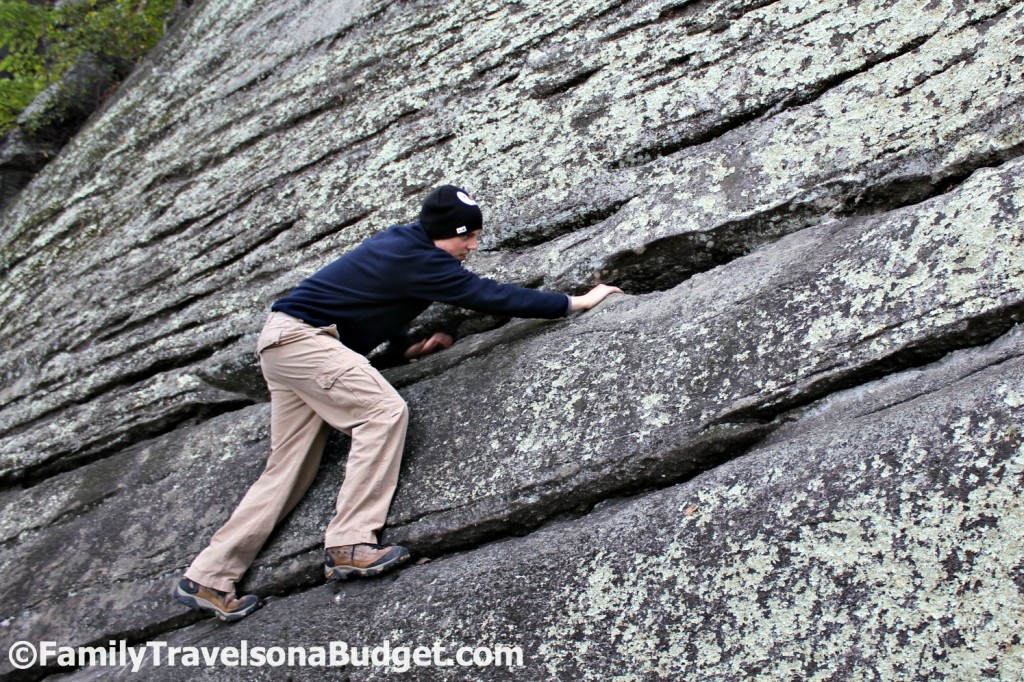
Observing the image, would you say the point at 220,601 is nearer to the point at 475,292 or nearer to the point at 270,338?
the point at 270,338

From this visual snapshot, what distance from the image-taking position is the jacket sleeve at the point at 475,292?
17.9 feet

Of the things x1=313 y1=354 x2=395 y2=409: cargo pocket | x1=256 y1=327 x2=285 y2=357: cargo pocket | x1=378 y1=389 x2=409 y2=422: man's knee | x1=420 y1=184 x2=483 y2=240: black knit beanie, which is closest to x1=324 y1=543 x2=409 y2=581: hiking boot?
→ x1=378 y1=389 x2=409 y2=422: man's knee

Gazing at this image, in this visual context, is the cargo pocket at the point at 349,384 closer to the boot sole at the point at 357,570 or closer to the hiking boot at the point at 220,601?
the boot sole at the point at 357,570

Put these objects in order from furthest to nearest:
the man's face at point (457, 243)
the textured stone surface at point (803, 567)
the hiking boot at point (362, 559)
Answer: the man's face at point (457, 243), the hiking boot at point (362, 559), the textured stone surface at point (803, 567)

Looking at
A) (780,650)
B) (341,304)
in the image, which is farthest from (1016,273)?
(341,304)

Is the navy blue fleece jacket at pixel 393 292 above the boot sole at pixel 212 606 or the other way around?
above

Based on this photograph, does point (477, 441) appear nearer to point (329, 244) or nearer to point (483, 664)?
point (483, 664)

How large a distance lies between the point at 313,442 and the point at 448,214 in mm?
1837

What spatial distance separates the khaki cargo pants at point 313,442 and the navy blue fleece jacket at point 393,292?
0.16 m

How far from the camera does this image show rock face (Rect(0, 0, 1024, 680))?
3.94 meters

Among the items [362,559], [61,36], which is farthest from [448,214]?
[61,36]

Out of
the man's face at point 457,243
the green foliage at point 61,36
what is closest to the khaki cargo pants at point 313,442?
the man's face at point 457,243

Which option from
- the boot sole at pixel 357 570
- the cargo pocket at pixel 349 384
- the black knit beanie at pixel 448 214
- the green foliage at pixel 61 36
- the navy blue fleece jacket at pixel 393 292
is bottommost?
the boot sole at pixel 357 570

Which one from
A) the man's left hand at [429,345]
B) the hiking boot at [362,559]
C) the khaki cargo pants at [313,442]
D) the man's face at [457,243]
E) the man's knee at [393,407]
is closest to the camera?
the hiking boot at [362,559]
